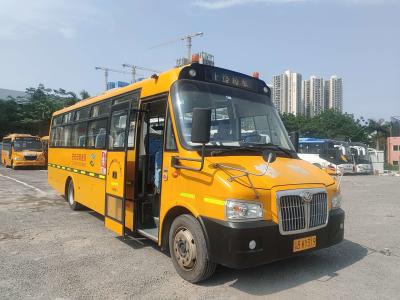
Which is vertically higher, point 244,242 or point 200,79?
point 200,79

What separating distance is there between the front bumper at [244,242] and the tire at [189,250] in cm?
16

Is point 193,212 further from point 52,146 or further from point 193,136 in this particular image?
point 52,146

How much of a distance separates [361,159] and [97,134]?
28.4 m

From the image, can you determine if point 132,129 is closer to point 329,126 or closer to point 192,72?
point 192,72

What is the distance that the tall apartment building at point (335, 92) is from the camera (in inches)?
3093

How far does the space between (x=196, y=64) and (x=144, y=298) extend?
10.8ft

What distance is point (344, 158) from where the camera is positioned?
31.1m

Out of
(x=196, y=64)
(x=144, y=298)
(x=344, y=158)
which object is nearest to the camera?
(x=144, y=298)

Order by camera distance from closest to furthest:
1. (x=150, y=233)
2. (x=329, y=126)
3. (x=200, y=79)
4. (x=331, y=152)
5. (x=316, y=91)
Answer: (x=200, y=79), (x=150, y=233), (x=331, y=152), (x=329, y=126), (x=316, y=91)

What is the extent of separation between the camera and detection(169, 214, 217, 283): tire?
493cm

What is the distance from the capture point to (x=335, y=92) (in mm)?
80000

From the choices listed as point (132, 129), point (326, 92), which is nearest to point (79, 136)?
point (132, 129)

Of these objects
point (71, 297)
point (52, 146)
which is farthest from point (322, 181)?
point (52, 146)

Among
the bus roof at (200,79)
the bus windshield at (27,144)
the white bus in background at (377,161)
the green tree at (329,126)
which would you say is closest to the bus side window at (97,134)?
the bus roof at (200,79)
